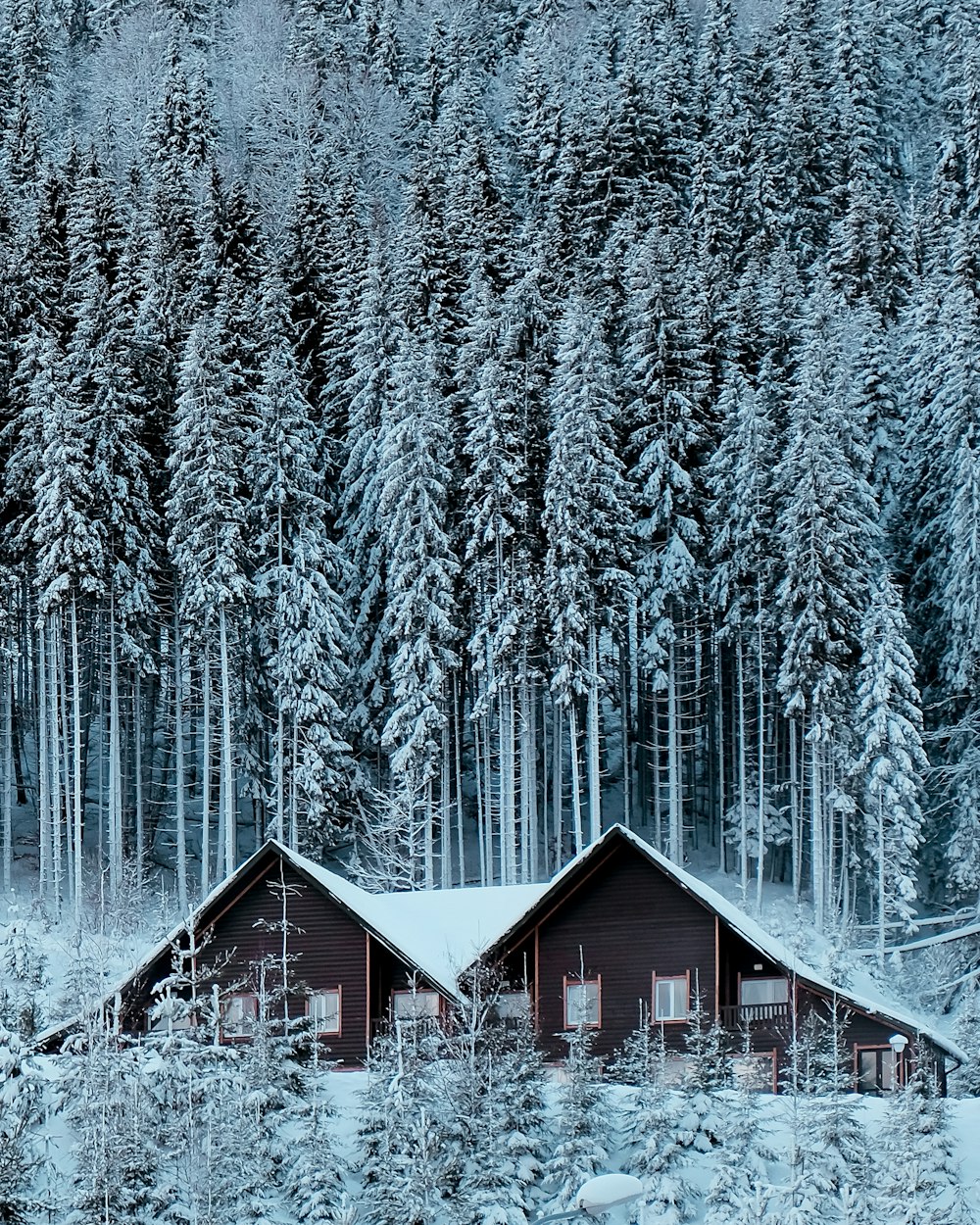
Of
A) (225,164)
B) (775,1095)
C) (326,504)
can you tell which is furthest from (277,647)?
(225,164)

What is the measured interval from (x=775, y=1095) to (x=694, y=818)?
21.6 metres

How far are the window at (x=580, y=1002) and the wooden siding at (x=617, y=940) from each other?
0.34 ft

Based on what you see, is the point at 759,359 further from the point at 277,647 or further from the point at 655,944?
the point at 655,944

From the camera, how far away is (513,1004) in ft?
121

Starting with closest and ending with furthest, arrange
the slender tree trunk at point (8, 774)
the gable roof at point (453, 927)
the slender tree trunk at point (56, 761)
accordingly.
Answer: the gable roof at point (453, 927)
the slender tree trunk at point (56, 761)
the slender tree trunk at point (8, 774)

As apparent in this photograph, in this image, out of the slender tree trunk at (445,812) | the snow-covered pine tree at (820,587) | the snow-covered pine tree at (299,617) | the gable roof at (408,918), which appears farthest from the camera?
the slender tree trunk at (445,812)

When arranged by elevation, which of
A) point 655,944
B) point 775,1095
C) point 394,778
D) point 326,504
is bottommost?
point 775,1095

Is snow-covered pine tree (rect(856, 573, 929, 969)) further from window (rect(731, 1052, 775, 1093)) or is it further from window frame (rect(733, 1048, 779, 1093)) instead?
window (rect(731, 1052, 775, 1093))

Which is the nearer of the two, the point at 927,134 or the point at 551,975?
the point at 551,975

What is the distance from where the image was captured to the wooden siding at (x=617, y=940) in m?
36.6

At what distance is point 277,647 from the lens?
50.1 meters

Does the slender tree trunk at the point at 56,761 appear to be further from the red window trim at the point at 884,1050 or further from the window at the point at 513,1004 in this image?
the red window trim at the point at 884,1050

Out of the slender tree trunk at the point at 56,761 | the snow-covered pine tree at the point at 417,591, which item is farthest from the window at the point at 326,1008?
the slender tree trunk at the point at 56,761

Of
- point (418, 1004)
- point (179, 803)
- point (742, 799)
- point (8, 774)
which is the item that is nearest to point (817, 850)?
point (742, 799)
